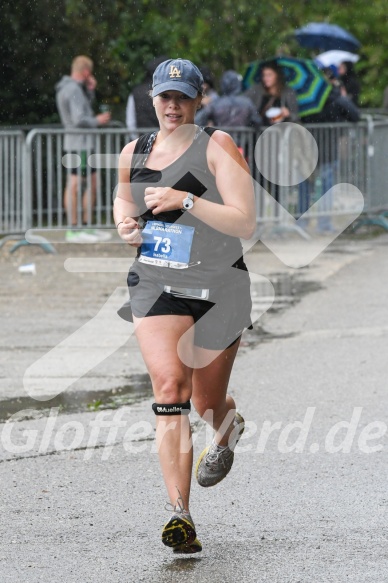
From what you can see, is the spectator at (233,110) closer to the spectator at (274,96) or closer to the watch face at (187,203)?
the spectator at (274,96)

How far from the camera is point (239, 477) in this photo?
6.23 m

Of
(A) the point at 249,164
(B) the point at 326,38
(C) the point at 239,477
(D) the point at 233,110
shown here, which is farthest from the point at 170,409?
(B) the point at 326,38

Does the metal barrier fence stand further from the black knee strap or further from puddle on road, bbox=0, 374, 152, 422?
the black knee strap

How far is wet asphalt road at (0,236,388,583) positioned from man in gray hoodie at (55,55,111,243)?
4.67 metres

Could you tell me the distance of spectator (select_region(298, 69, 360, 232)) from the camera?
16359 mm

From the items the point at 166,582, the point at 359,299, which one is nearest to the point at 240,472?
the point at 166,582

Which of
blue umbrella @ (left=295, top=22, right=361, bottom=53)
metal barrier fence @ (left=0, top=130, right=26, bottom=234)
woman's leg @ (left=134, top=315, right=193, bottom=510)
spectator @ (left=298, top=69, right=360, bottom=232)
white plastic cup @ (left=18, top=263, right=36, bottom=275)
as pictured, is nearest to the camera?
woman's leg @ (left=134, top=315, right=193, bottom=510)

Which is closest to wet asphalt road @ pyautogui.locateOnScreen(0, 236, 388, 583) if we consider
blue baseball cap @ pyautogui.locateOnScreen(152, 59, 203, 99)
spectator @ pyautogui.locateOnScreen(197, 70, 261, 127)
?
blue baseball cap @ pyautogui.locateOnScreen(152, 59, 203, 99)

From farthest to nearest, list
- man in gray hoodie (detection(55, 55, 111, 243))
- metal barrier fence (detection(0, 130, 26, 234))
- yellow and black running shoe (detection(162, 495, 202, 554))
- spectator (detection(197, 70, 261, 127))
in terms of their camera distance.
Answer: spectator (detection(197, 70, 261, 127)) < man in gray hoodie (detection(55, 55, 111, 243)) < metal barrier fence (detection(0, 130, 26, 234)) < yellow and black running shoe (detection(162, 495, 202, 554))

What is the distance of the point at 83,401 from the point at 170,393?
2.80 meters

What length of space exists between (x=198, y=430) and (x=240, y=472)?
A: 2.85 ft

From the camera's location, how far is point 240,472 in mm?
6316

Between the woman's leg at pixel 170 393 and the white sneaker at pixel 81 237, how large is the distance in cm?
1007

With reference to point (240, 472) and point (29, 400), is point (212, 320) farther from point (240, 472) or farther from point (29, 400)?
point (29, 400)
